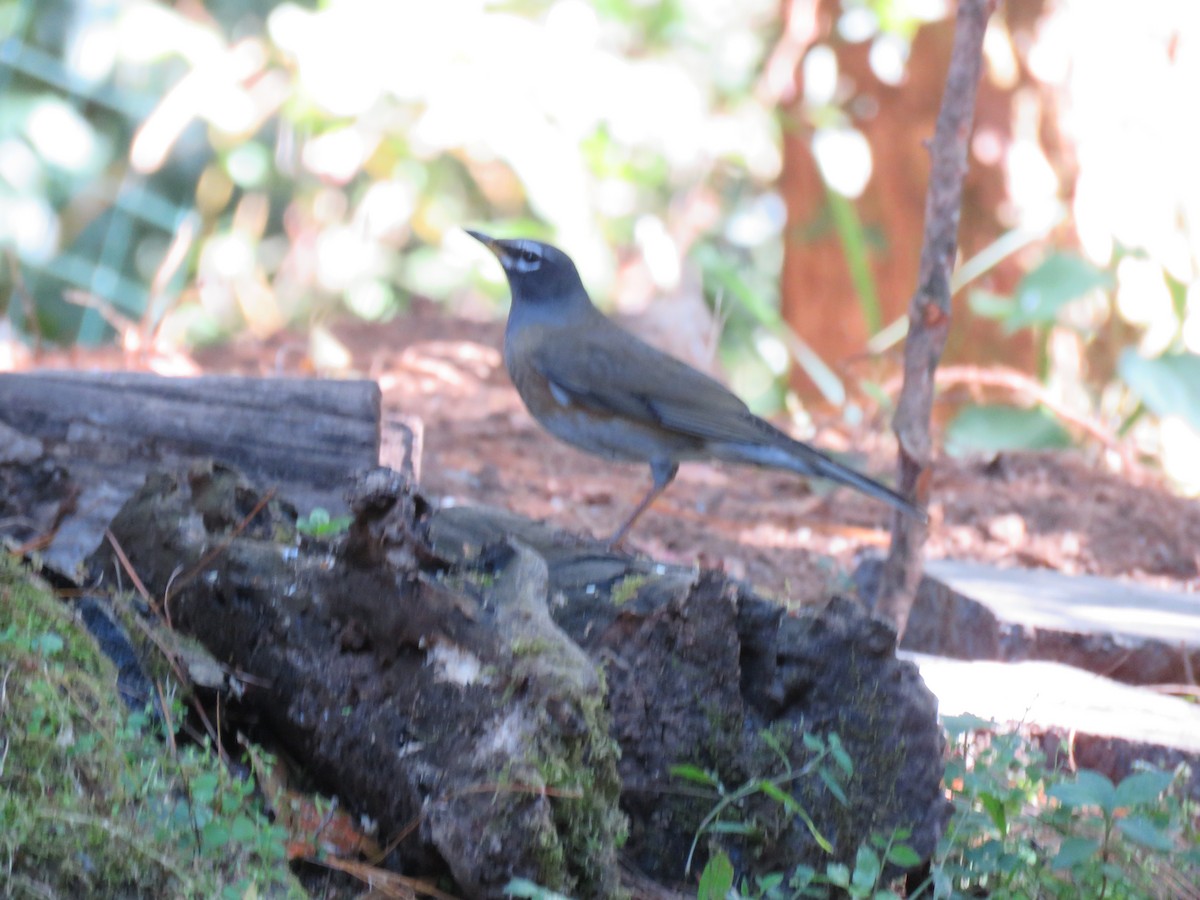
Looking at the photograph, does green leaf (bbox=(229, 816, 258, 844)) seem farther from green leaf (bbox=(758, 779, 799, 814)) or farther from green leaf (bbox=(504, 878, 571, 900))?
green leaf (bbox=(758, 779, 799, 814))

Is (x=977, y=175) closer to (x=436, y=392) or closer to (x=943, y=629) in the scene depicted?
(x=436, y=392)

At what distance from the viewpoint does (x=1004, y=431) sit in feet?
26.4

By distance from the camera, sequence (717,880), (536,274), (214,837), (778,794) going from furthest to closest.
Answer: (536,274) < (778,794) < (717,880) < (214,837)

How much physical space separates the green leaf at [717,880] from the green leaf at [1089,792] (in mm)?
694

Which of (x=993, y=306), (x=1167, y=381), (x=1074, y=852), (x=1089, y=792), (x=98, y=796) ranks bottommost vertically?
(x=98, y=796)

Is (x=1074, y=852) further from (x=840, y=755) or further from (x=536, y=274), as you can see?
(x=536, y=274)

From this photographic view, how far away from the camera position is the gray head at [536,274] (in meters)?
5.62

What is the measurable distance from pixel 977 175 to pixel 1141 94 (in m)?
1.24

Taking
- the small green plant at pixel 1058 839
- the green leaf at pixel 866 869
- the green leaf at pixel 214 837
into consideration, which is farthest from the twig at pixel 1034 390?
the green leaf at pixel 214 837

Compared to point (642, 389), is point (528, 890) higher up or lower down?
lower down

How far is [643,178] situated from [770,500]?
151 inches

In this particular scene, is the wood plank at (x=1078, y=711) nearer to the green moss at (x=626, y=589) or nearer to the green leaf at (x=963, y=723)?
the green leaf at (x=963, y=723)

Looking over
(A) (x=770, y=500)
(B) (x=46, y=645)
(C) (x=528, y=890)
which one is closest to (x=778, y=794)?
(C) (x=528, y=890)

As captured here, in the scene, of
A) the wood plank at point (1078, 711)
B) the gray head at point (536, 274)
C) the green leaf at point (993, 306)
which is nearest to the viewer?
the wood plank at point (1078, 711)
